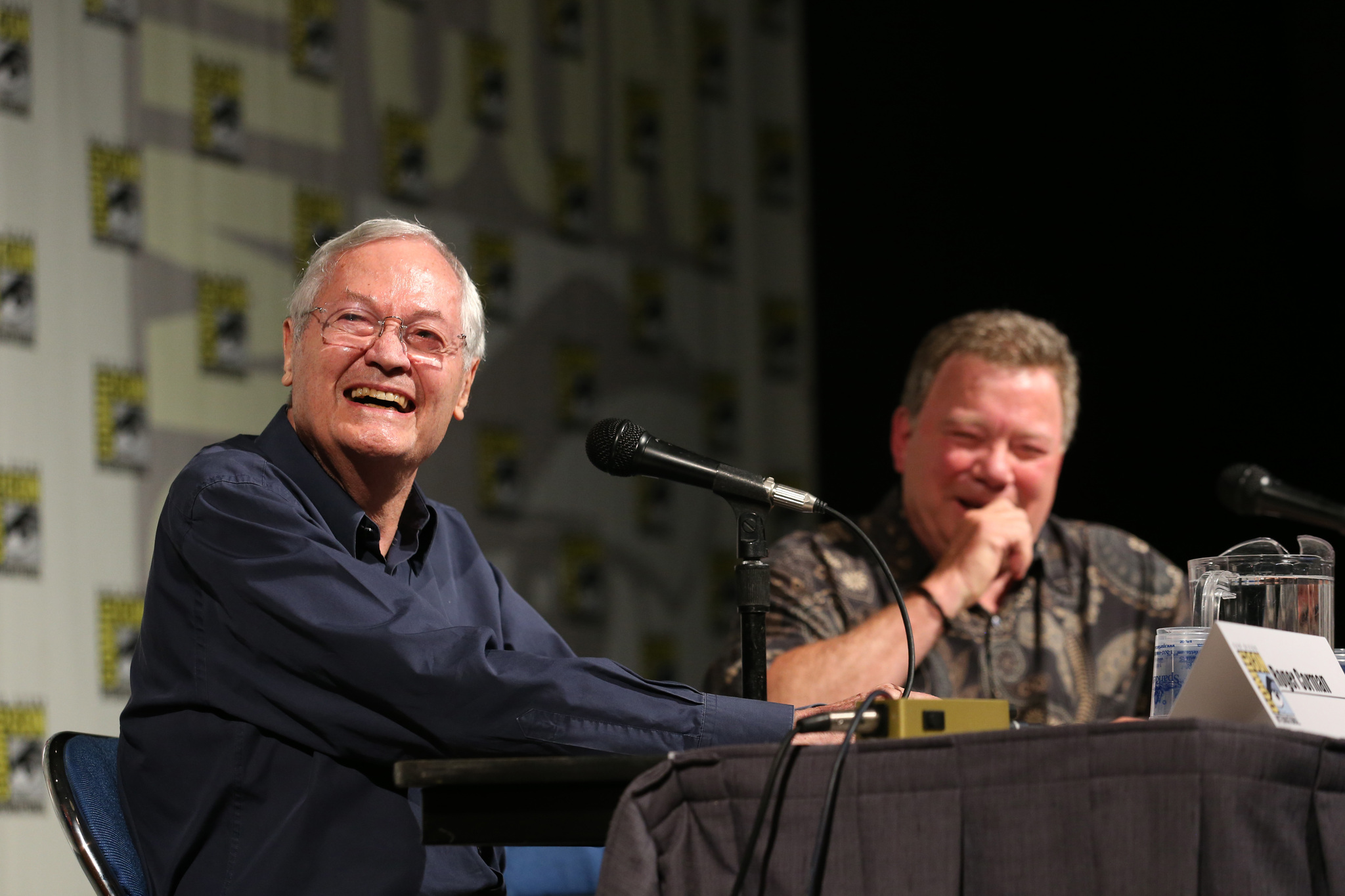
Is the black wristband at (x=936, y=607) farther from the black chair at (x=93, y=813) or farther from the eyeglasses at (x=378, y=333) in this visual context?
the black chair at (x=93, y=813)

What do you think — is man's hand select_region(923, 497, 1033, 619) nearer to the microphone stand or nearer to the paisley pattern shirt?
the paisley pattern shirt

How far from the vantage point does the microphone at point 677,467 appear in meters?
1.54

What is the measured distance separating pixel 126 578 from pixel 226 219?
0.96 m

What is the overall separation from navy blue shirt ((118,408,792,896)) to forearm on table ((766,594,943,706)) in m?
0.71

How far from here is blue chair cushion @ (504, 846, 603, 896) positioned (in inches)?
79.7

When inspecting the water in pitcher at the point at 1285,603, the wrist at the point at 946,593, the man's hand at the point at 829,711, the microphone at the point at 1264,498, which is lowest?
the man's hand at the point at 829,711

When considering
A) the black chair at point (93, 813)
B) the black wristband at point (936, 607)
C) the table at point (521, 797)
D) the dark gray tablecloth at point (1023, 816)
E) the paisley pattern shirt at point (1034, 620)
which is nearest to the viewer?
the dark gray tablecloth at point (1023, 816)

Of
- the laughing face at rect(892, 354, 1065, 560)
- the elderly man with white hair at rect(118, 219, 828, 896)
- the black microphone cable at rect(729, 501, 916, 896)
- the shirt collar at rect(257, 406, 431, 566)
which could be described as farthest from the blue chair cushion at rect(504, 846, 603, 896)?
the black microphone cable at rect(729, 501, 916, 896)

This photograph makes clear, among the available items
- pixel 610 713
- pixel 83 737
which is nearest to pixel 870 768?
pixel 610 713

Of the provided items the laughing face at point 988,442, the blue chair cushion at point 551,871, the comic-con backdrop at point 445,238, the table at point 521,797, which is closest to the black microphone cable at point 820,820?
the table at point 521,797

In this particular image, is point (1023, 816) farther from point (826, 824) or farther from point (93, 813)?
point (93, 813)

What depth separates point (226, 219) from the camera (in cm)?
368

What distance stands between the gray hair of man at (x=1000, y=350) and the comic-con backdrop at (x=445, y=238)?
184cm

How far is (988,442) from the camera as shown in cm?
250
